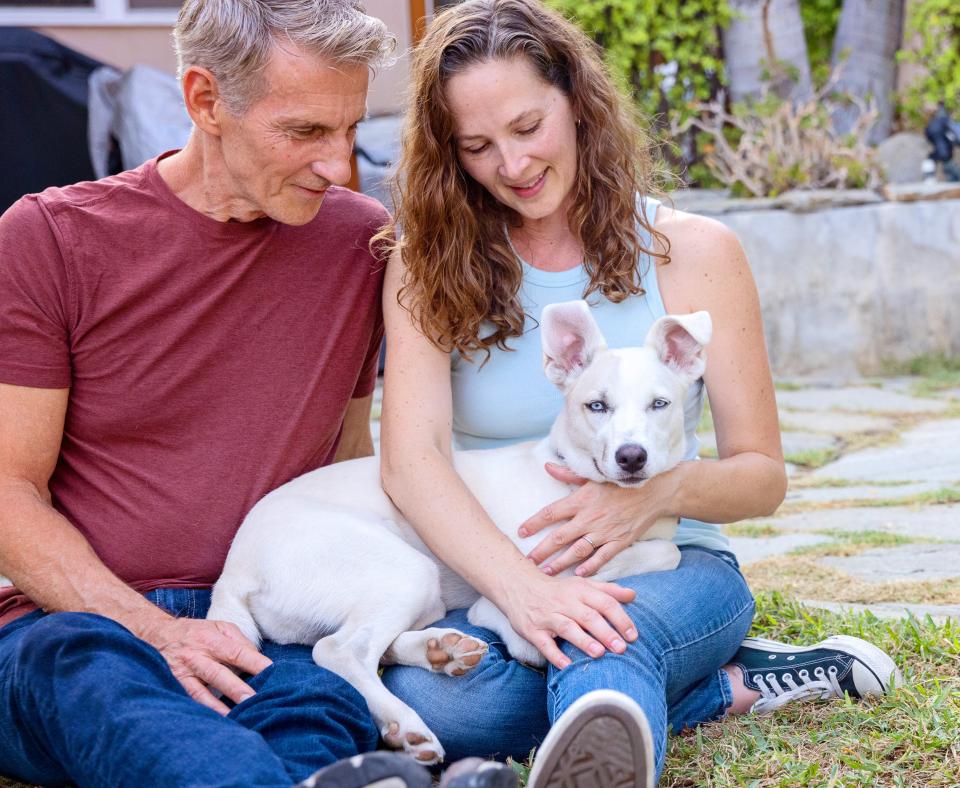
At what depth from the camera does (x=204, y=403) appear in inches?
102

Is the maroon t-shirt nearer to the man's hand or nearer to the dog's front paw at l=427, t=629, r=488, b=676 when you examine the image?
the man's hand

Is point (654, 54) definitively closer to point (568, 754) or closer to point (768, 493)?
point (768, 493)

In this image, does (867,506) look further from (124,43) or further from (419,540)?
(124,43)

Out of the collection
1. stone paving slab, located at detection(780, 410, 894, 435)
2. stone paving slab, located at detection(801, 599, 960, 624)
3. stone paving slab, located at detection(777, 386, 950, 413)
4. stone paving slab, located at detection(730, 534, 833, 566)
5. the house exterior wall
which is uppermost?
the house exterior wall

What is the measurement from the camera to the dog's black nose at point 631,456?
7.81 ft

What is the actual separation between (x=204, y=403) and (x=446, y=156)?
0.80 metres

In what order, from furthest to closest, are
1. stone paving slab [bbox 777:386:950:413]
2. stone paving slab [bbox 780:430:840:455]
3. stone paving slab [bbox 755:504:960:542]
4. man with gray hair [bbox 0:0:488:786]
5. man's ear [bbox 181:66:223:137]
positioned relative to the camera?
stone paving slab [bbox 777:386:950:413]
stone paving slab [bbox 780:430:840:455]
stone paving slab [bbox 755:504:960:542]
man's ear [bbox 181:66:223:137]
man with gray hair [bbox 0:0:488:786]

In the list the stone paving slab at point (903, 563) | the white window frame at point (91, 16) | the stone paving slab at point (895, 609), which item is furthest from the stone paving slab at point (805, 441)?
the white window frame at point (91, 16)

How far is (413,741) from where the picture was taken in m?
2.23

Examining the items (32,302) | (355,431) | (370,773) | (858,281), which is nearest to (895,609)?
(355,431)

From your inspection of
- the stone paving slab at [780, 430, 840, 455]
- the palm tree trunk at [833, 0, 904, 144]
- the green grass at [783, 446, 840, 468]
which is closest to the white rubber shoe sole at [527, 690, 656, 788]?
the green grass at [783, 446, 840, 468]

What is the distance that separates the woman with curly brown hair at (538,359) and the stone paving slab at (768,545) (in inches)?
46.2

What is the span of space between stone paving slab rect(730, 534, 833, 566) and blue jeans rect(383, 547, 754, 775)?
1349mm

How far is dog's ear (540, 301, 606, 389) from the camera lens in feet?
8.35
